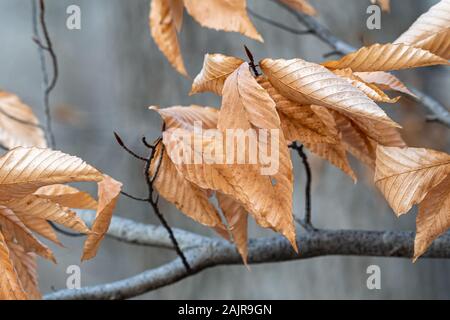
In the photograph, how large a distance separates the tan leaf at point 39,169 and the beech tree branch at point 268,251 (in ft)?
0.75

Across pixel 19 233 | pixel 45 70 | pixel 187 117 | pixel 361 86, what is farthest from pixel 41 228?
pixel 45 70

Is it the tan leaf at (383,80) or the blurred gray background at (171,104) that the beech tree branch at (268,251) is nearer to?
the tan leaf at (383,80)

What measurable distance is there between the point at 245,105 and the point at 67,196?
0.16 metres

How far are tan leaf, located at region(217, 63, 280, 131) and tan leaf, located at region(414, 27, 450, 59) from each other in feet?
0.34

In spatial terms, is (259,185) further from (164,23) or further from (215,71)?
(164,23)

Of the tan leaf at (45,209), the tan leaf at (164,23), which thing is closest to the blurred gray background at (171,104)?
the tan leaf at (164,23)

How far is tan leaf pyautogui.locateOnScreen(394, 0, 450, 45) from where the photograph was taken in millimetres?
408

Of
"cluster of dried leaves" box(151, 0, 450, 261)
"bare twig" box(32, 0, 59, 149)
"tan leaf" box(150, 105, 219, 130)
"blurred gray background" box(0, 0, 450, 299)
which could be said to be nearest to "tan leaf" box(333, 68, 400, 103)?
"cluster of dried leaves" box(151, 0, 450, 261)

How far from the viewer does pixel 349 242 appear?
0.57 m

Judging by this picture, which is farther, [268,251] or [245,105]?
[268,251]

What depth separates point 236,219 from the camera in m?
0.47

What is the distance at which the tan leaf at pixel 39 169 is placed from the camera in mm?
375

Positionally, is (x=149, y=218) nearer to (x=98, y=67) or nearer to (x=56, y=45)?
(x=98, y=67)

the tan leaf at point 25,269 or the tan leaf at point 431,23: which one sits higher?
the tan leaf at point 431,23
